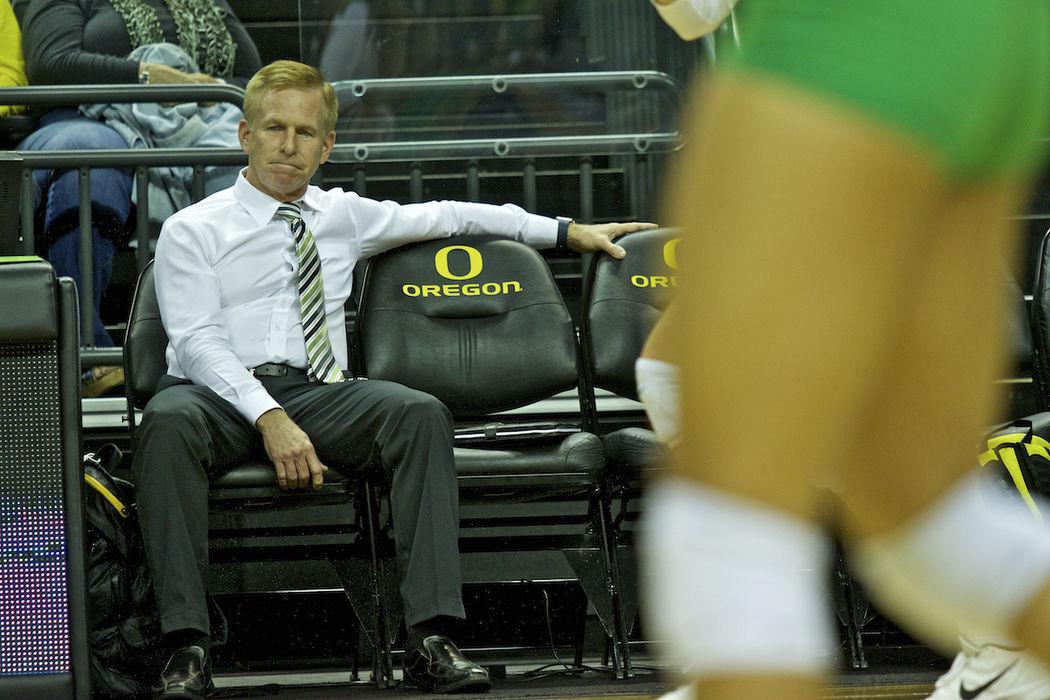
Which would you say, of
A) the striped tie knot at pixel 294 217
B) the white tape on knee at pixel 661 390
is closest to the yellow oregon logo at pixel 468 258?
the striped tie knot at pixel 294 217

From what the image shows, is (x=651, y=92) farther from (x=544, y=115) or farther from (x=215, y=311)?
(x=215, y=311)

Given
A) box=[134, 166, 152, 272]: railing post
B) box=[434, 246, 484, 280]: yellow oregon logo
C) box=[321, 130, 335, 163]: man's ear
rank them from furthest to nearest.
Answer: box=[134, 166, 152, 272]: railing post → box=[321, 130, 335, 163]: man's ear → box=[434, 246, 484, 280]: yellow oregon logo

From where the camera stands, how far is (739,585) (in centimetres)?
94

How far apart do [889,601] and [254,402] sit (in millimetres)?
2606

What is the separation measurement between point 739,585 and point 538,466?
2.63 metres

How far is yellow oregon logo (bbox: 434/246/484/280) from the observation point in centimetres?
404

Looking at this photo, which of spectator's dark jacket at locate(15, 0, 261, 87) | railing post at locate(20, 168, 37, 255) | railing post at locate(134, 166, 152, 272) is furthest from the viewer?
spectator's dark jacket at locate(15, 0, 261, 87)

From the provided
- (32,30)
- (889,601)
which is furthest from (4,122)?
(889,601)

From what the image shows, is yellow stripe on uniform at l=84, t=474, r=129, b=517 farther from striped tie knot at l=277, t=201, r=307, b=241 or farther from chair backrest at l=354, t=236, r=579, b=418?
striped tie knot at l=277, t=201, r=307, b=241

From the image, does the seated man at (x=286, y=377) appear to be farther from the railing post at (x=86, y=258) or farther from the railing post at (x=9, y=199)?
the railing post at (x=86, y=258)

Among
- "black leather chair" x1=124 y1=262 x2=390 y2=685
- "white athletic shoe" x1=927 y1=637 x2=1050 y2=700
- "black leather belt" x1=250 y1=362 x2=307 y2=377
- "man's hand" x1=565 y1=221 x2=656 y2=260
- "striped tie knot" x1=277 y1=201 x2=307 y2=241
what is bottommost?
"white athletic shoe" x1=927 y1=637 x2=1050 y2=700

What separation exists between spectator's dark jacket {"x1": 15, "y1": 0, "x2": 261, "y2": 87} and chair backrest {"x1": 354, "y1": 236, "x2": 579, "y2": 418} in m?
1.71

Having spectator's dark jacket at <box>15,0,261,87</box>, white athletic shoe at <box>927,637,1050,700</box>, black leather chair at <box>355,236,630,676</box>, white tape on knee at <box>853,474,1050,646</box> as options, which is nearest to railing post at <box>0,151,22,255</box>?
black leather chair at <box>355,236,630,676</box>

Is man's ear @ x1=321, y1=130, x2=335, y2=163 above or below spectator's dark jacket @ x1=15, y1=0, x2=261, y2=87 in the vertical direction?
below
